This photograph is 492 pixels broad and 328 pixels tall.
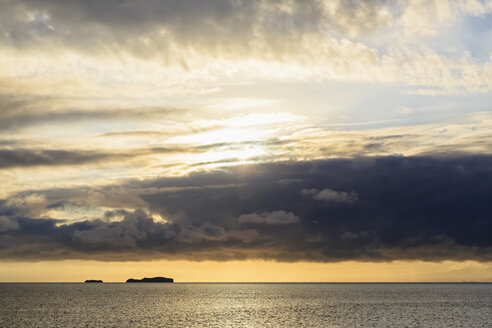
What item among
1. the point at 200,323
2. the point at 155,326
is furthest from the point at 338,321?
the point at 155,326

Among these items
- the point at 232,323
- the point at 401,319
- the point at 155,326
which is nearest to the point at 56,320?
the point at 155,326

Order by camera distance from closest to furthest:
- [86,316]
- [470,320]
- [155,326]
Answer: [155,326] → [470,320] → [86,316]

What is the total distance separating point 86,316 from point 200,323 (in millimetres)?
43928

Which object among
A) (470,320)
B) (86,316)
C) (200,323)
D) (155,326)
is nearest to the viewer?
(155,326)

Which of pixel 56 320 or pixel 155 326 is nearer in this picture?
pixel 155 326

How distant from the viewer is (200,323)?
149 metres

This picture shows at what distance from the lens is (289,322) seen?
151875 millimetres

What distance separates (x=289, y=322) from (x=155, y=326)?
37990 mm

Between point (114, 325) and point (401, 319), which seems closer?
point (114, 325)

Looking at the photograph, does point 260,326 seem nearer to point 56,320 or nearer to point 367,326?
point 367,326

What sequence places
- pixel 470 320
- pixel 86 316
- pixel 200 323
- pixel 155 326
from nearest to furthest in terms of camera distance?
pixel 155 326, pixel 200 323, pixel 470 320, pixel 86 316

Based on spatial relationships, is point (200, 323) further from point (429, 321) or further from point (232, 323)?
point (429, 321)

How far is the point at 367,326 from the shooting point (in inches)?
5522

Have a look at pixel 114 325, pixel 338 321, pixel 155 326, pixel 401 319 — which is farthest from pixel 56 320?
pixel 401 319
